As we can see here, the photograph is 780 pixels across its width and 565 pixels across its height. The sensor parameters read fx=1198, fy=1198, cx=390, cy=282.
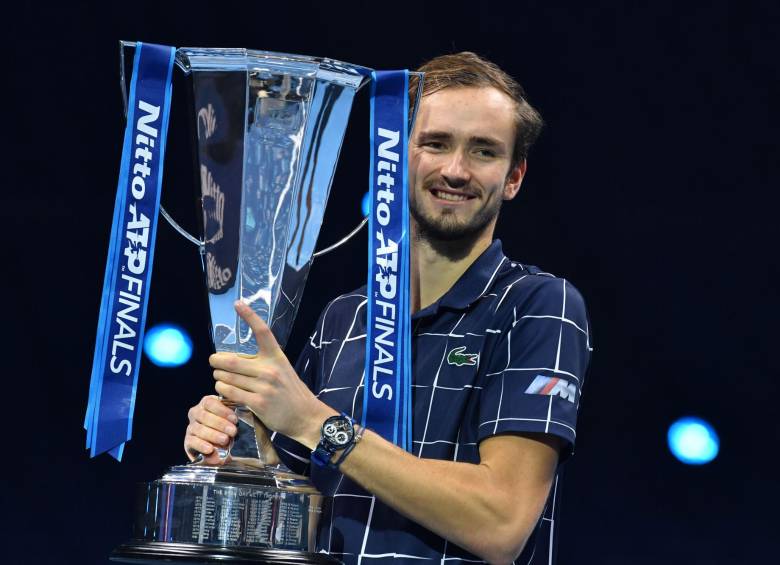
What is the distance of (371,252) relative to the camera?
1621mm

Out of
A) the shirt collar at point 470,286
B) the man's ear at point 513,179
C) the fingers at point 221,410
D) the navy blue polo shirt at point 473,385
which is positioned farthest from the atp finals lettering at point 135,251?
the man's ear at point 513,179

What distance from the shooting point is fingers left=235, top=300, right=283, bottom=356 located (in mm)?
1441

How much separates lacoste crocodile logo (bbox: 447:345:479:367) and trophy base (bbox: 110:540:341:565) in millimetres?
375

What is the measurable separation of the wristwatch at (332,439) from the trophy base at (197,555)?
0.12m

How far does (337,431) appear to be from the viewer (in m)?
Answer: 1.51

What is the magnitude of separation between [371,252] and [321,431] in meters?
0.26

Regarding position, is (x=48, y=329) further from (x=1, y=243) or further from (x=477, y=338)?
(x=477, y=338)

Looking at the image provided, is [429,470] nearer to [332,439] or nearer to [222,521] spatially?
[332,439]

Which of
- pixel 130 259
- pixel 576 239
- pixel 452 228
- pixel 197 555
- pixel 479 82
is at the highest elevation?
pixel 479 82

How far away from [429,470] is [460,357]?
0.76 feet

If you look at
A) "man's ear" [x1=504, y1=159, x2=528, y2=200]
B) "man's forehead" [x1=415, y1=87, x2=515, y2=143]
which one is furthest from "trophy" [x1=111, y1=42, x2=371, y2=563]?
"man's ear" [x1=504, y1=159, x2=528, y2=200]

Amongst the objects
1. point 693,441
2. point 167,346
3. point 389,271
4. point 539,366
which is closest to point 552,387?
point 539,366

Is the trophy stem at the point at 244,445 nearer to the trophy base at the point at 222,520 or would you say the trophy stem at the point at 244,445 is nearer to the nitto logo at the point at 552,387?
the trophy base at the point at 222,520

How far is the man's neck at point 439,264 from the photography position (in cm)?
186
